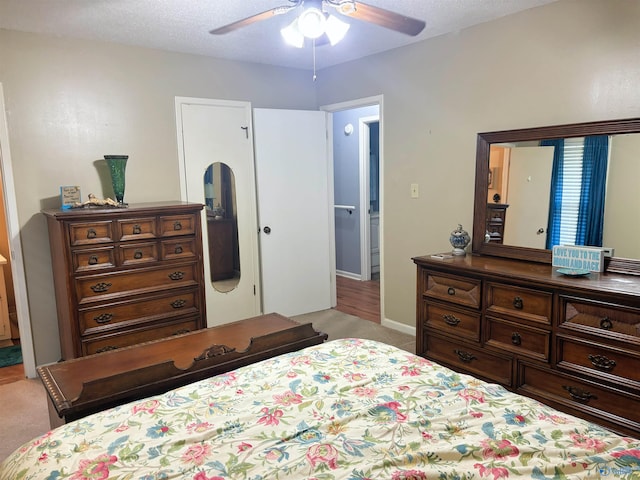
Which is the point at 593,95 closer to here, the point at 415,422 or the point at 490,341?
the point at 490,341

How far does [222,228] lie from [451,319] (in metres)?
2.24

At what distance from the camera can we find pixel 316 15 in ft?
6.42

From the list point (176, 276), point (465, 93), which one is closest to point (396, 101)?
point (465, 93)

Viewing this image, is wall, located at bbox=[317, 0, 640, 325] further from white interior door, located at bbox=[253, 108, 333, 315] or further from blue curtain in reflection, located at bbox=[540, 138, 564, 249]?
white interior door, located at bbox=[253, 108, 333, 315]

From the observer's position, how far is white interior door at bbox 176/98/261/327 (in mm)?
3971

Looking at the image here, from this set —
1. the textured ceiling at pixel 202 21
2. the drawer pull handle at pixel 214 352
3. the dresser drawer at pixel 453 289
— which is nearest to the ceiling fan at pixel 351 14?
the textured ceiling at pixel 202 21

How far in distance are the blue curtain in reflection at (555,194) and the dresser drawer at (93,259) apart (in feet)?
9.31

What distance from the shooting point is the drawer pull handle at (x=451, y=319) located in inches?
119

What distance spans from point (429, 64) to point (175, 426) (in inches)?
127

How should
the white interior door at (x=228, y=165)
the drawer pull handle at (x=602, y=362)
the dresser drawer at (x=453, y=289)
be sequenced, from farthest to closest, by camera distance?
the white interior door at (x=228, y=165)
the dresser drawer at (x=453, y=289)
the drawer pull handle at (x=602, y=362)

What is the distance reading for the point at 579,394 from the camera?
7.97 ft

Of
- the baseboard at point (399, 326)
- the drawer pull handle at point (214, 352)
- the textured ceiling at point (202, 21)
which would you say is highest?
the textured ceiling at point (202, 21)

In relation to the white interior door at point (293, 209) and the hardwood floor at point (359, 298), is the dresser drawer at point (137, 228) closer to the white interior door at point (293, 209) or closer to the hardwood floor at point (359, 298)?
the white interior door at point (293, 209)

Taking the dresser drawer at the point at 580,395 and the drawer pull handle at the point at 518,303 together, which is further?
the drawer pull handle at the point at 518,303
